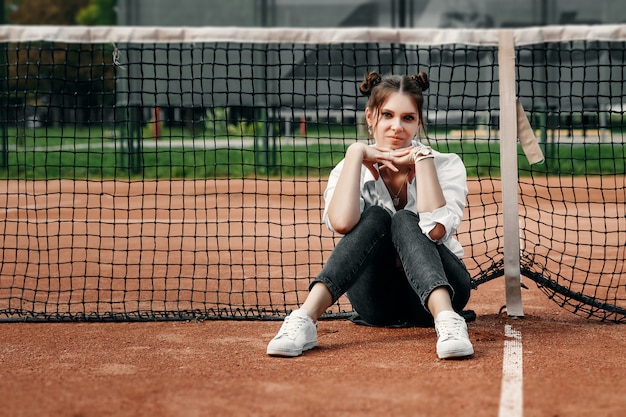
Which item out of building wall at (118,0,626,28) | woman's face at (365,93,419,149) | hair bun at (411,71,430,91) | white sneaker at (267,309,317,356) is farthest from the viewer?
A: building wall at (118,0,626,28)

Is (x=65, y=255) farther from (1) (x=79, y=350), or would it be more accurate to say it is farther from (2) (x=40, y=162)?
(2) (x=40, y=162)

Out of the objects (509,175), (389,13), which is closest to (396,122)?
(509,175)

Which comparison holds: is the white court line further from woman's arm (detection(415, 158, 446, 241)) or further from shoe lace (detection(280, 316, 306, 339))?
shoe lace (detection(280, 316, 306, 339))

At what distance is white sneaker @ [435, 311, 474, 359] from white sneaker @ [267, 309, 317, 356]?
549mm

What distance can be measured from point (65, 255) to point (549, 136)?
33.2 feet

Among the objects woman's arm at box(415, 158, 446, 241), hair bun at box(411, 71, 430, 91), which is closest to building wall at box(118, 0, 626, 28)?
hair bun at box(411, 71, 430, 91)

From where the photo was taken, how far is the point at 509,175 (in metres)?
4.72

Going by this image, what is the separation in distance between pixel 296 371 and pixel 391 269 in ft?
2.60

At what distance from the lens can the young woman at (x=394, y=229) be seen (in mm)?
3912

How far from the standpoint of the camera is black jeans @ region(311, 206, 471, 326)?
395 centimetres

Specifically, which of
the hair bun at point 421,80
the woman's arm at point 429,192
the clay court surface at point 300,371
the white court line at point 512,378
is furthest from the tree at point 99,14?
the white court line at point 512,378

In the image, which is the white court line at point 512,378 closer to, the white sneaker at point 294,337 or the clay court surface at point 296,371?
the clay court surface at point 296,371

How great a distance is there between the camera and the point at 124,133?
15.8 m

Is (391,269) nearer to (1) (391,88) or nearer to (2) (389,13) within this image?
(1) (391,88)
